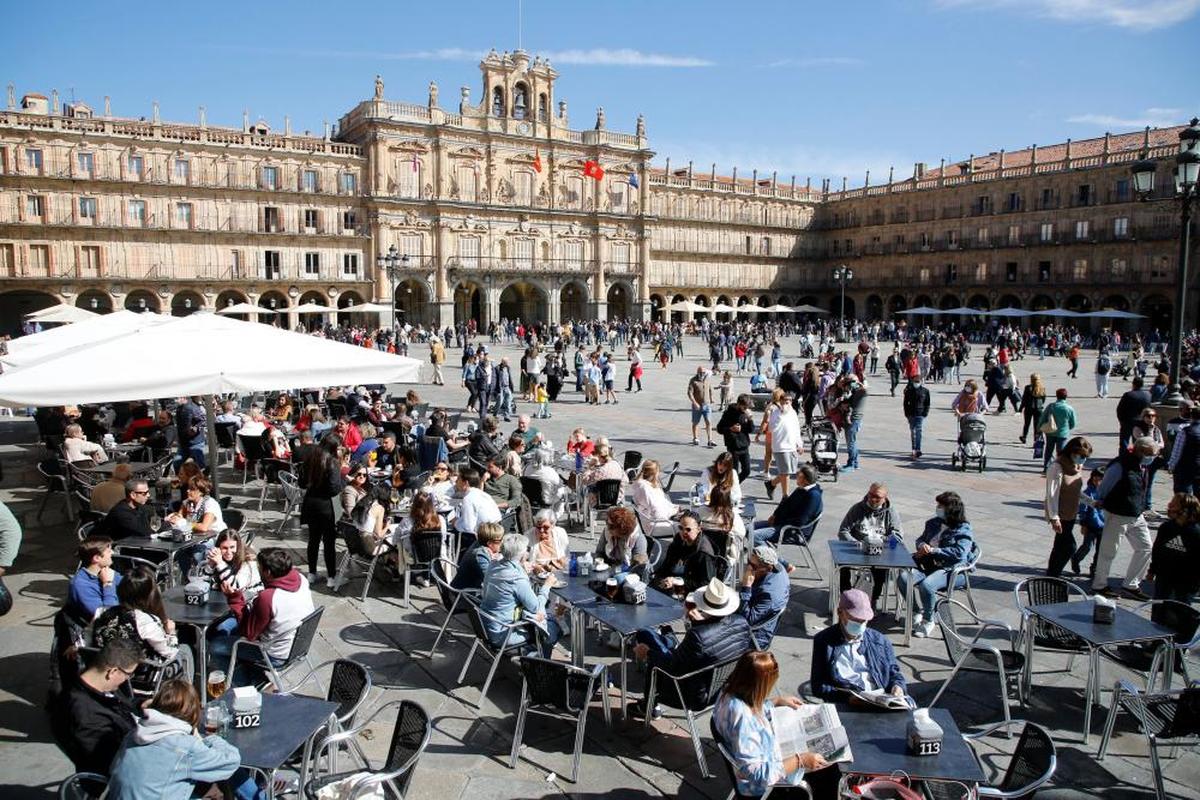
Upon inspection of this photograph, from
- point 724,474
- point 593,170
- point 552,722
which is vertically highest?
point 593,170

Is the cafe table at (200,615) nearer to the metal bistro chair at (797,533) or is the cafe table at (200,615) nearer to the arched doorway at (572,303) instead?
the metal bistro chair at (797,533)

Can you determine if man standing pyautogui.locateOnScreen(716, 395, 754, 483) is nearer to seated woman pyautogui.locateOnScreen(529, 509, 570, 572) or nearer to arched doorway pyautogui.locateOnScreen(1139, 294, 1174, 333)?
seated woman pyautogui.locateOnScreen(529, 509, 570, 572)

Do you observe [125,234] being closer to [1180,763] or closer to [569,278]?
[569,278]

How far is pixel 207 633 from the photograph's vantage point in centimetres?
493

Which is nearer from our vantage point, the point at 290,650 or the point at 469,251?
the point at 290,650

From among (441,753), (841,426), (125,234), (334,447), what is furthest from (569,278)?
(441,753)

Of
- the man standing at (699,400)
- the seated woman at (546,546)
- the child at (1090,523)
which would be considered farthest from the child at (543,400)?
the child at (1090,523)

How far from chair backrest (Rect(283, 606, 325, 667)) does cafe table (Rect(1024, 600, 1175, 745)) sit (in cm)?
421

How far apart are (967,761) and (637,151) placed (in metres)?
49.8

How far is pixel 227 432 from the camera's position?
11133 mm

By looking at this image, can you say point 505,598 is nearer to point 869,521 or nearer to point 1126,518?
point 869,521

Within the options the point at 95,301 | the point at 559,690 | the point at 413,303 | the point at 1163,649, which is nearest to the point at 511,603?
the point at 559,690

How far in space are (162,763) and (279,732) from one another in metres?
0.61

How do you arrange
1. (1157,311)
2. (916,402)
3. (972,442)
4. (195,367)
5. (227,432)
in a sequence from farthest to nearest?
(1157,311), (916,402), (972,442), (227,432), (195,367)
